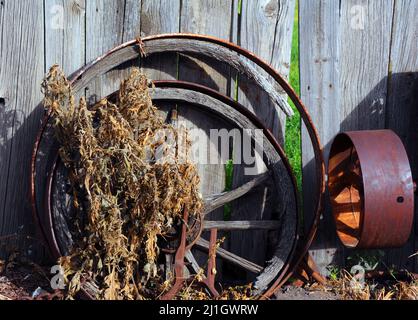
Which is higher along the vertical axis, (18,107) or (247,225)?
(18,107)

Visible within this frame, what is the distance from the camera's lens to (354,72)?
4266 mm

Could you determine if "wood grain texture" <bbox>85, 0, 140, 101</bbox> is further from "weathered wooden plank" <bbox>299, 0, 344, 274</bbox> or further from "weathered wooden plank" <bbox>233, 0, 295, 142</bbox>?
"weathered wooden plank" <bbox>299, 0, 344, 274</bbox>

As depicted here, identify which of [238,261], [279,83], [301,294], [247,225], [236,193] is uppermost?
[279,83]

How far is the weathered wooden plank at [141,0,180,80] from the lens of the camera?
13.4 ft

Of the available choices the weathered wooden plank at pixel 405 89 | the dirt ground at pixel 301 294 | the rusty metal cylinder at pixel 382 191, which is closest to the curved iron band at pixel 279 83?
the dirt ground at pixel 301 294

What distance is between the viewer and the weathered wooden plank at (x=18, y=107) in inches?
159

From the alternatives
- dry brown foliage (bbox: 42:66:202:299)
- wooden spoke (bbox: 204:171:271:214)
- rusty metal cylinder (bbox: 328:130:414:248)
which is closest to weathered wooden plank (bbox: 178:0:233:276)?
wooden spoke (bbox: 204:171:271:214)

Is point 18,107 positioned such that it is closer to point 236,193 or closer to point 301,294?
point 236,193

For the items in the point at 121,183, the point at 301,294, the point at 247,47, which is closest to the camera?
the point at 121,183

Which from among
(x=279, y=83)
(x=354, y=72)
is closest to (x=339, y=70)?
(x=354, y=72)

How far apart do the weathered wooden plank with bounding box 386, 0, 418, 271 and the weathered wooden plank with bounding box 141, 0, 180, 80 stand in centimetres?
143

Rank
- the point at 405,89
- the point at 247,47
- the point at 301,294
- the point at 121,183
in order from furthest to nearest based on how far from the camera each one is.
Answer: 1. the point at 405,89
2. the point at 247,47
3. the point at 301,294
4. the point at 121,183

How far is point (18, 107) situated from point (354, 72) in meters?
2.15

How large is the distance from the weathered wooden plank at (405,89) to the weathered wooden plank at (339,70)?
58mm
